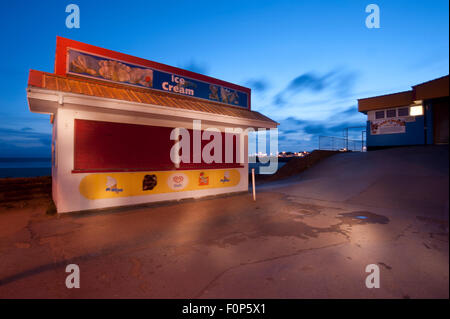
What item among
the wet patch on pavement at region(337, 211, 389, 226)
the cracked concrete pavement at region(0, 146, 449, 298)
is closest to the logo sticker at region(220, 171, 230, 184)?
the cracked concrete pavement at region(0, 146, 449, 298)

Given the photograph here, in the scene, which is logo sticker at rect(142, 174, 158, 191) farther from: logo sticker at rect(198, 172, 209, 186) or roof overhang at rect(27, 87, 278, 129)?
roof overhang at rect(27, 87, 278, 129)

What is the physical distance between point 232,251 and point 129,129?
→ 581 centimetres

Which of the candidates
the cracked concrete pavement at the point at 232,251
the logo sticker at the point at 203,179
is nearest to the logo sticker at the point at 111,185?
the cracked concrete pavement at the point at 232,251

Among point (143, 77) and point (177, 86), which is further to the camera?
point (177, 86)

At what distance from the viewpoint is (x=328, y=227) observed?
18.1 feet

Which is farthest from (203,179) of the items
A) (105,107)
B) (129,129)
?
(105,107)

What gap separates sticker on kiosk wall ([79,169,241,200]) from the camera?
7.24 meters

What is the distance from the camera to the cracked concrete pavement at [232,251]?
9.70 ft

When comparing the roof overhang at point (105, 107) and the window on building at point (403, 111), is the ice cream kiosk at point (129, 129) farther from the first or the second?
the window on building at point (403, 111)

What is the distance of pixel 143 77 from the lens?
8.73m

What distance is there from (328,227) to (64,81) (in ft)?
28.1

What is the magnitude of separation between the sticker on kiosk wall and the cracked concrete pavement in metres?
0.72

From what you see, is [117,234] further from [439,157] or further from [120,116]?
[439,157]

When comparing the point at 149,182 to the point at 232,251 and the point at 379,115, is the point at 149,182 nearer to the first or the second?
the point at 232,251
